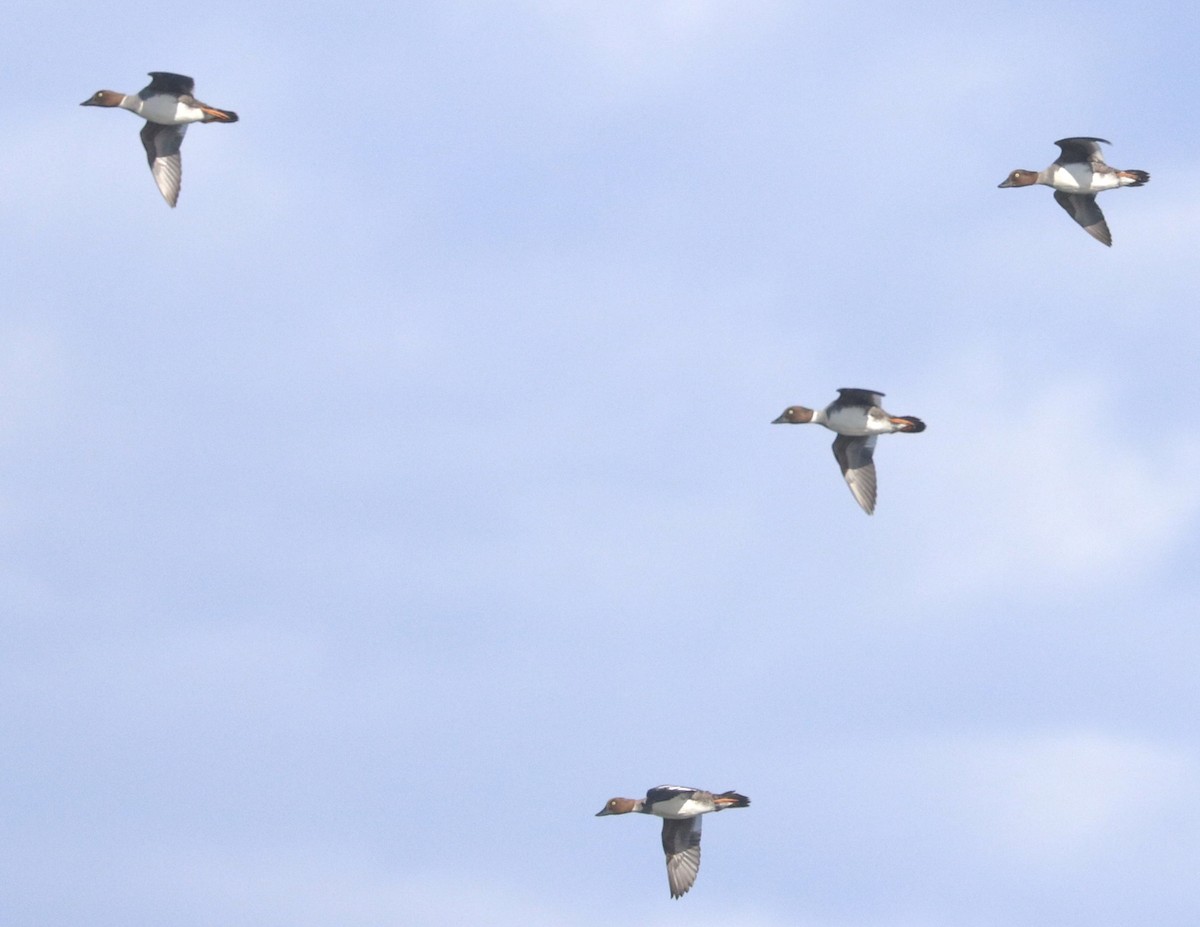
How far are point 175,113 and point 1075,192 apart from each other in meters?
15.9

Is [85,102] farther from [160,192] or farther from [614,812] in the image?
[614,812]

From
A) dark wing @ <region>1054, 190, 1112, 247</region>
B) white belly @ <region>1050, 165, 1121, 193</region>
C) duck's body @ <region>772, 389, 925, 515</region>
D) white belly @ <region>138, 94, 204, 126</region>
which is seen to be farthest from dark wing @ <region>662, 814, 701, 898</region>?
white belly @ <region>138, 94, 204, 126</region>

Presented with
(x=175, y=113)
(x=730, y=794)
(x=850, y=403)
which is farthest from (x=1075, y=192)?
(x=175, y=113)

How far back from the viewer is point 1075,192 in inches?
1768

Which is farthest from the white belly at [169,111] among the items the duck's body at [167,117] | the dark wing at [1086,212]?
the dark wing at [1086,212]

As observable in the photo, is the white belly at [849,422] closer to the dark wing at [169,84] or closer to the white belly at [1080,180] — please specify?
the white belly at [1080,180]

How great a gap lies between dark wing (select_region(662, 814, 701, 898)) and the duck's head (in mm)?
12802

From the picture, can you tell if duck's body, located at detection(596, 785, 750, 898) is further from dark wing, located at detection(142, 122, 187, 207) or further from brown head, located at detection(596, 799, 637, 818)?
dark wing, located at detection(142, 122, 187, 207)

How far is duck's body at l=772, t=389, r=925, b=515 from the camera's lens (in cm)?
4209

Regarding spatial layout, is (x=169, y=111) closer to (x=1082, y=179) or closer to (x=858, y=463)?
(x=858, y=463)

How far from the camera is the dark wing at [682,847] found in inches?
1636

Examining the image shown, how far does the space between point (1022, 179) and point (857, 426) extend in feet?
20.5

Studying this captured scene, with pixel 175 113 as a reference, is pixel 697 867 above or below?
below

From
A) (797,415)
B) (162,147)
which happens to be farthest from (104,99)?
(797,415)
